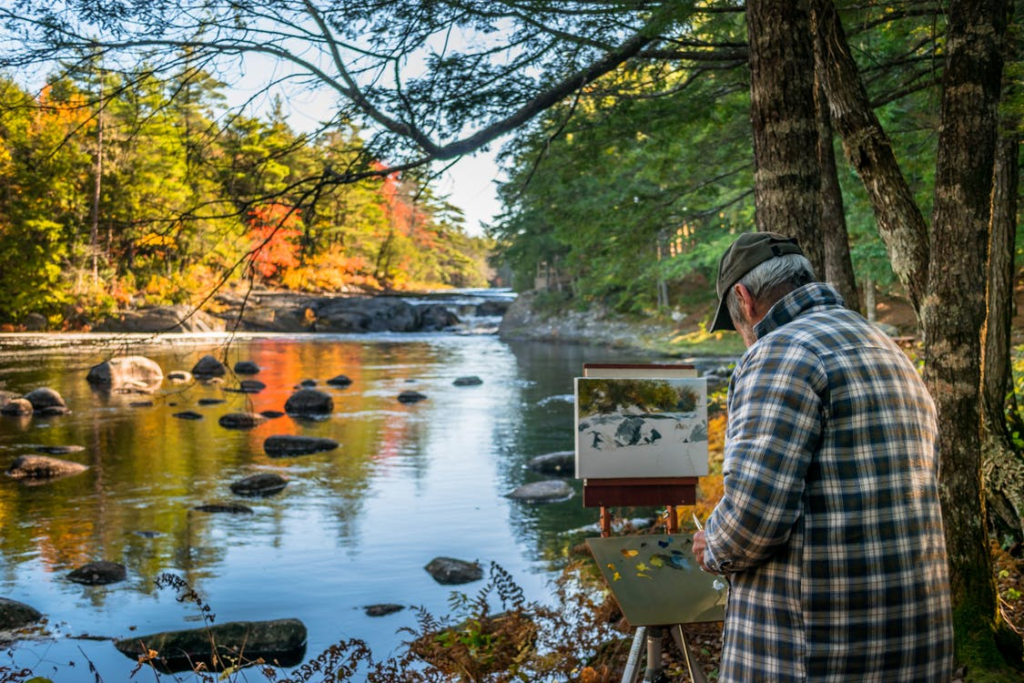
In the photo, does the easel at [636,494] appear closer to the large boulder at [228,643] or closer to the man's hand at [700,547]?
the man's hand at [700,547]

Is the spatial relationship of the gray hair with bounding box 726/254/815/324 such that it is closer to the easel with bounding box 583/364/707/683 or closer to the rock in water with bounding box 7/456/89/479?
the easel with bounding box 583/364/707/683

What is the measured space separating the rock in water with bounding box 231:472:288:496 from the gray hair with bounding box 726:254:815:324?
9.21m

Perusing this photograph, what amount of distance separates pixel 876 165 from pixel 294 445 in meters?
10.2

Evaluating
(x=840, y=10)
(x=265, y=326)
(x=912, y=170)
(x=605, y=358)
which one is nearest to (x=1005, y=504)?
(x=840, y=10)

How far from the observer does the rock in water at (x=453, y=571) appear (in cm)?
749

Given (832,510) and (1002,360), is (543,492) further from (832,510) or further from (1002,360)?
(832,510)

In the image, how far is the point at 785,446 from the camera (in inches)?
71.8

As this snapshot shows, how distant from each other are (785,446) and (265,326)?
37471 millimetres

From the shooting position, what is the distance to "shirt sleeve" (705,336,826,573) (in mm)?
1828

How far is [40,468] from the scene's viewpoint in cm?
1089

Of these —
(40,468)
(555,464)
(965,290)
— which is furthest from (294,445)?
(965,290)

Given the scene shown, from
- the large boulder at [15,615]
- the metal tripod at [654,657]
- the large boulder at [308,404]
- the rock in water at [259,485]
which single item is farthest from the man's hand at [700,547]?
the large boulder at [308,404]

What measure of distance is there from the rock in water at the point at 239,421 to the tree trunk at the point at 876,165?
39.1 ft

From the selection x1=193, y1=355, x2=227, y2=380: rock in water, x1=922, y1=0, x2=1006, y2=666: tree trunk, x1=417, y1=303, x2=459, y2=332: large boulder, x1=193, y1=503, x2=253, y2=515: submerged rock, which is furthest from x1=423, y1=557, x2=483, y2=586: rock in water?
x1=417, y1=303, x2=459, y2=332: large boulder
